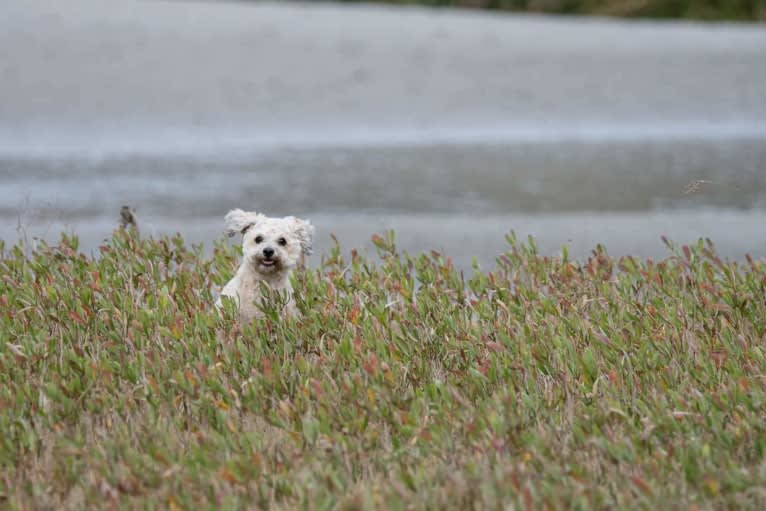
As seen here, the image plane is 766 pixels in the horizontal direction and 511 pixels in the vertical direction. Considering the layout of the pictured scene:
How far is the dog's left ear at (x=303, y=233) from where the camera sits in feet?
26.4

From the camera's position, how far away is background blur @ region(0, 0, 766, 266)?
620 inches

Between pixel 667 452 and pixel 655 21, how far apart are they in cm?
3033

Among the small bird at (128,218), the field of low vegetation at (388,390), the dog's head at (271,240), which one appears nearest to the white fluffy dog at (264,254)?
the dog's head at (271,240)

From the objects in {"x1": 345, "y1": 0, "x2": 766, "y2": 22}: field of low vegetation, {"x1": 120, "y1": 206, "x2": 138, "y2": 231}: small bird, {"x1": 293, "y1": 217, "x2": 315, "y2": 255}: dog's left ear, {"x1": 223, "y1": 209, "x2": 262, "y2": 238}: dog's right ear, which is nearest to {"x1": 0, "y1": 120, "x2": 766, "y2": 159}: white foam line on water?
{"x1": 345, "y1": 0, "x2": 766, "y2": 22}: field of low vegetation

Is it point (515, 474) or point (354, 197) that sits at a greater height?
point (354, 197)

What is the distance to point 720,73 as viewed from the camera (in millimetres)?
28312

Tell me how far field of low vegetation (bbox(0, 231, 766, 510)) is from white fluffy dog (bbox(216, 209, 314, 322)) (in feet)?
0.68

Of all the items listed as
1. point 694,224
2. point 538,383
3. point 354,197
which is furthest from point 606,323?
point 354,197

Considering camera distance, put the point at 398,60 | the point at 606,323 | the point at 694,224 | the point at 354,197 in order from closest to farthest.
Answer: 1. the point at 606,323
2. the point at 694,224
3. the point at 354,197
4. the point at 398,60

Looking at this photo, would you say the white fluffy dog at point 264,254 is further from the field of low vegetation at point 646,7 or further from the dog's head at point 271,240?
the field of low vegetation at point 646,7

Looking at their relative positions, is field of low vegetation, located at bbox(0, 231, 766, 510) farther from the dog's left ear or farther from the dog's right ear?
the dog's right ear

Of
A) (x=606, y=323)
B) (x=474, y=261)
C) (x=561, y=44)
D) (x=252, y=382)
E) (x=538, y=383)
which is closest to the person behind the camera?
(x=252, y=382)

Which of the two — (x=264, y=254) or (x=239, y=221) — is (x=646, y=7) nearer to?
(x=239, y=221)

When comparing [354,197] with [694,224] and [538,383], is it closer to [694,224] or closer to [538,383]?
[694,224]
